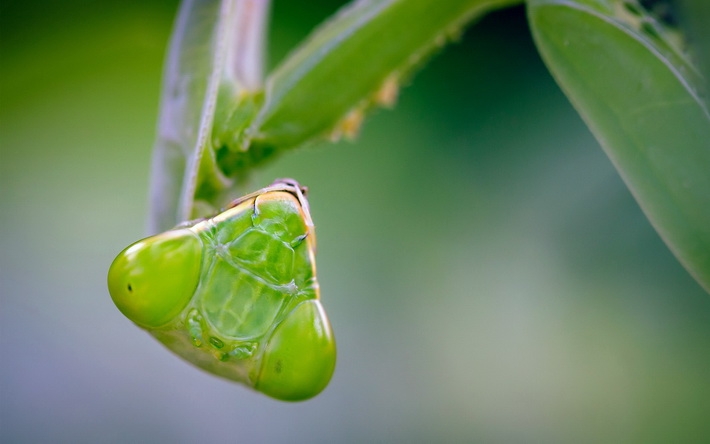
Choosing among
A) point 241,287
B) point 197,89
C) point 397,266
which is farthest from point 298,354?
point 397,266

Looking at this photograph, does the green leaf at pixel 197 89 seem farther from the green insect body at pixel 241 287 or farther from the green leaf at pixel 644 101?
the green leaf at pixel 644 101

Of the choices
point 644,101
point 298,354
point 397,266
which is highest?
point 397,266

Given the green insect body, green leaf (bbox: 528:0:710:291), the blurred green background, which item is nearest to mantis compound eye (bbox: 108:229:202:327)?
the green insect body

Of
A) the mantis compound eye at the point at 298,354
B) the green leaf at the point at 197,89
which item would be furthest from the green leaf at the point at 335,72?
the mantis compound eye at the point at 298,354

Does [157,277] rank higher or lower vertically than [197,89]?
lower

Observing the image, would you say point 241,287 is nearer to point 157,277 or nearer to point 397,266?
point 157,277

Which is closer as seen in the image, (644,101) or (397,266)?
(644,101)

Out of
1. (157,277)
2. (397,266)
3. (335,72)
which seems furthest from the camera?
(397,266)

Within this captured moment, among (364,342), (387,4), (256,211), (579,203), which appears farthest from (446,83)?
(256,211)
